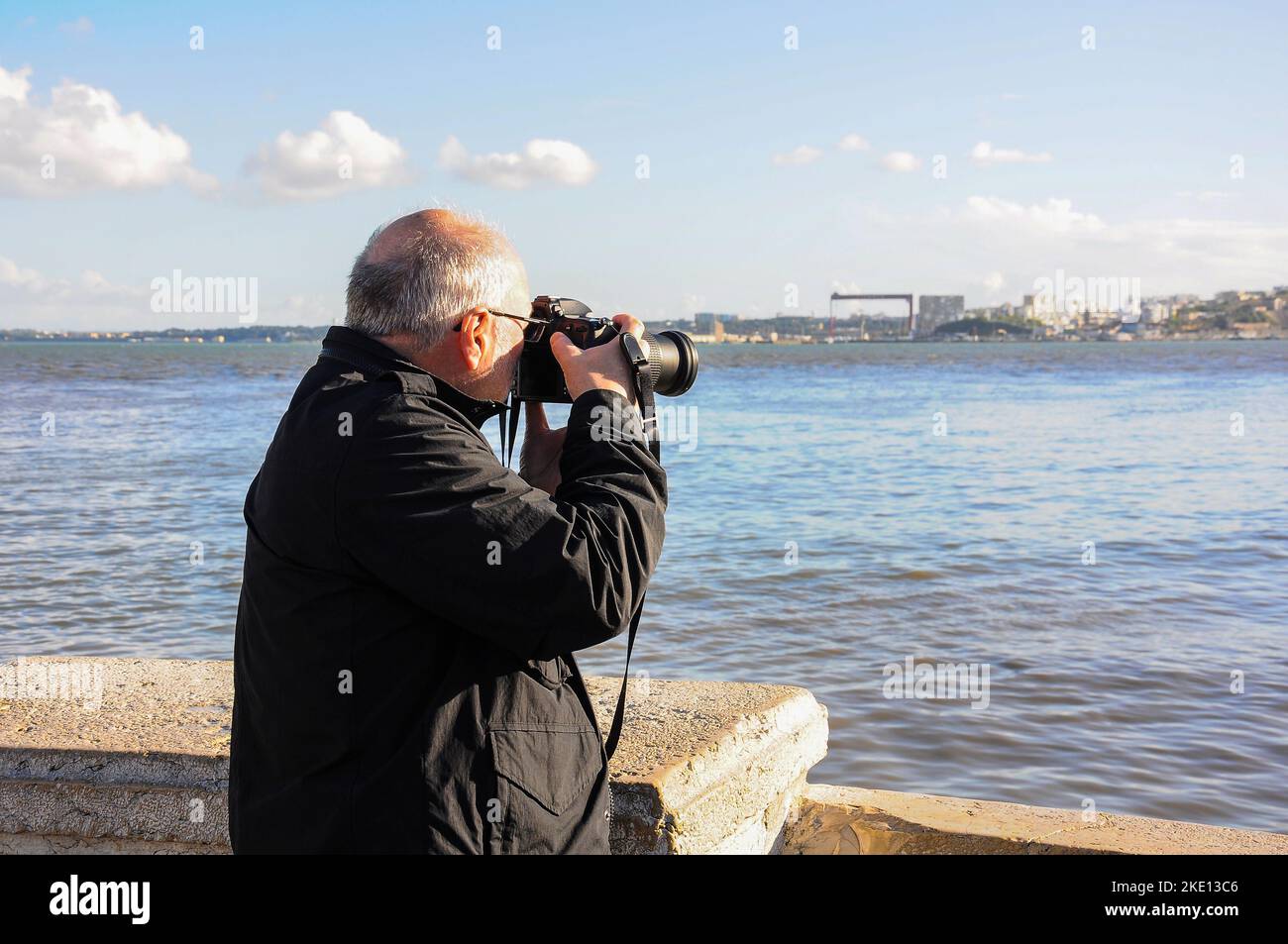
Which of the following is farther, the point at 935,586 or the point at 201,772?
the point at 935,586

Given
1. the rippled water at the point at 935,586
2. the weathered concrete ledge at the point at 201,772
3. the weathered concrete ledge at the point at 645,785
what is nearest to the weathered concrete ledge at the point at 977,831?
the weathered concrete ledge at the point at 645,785

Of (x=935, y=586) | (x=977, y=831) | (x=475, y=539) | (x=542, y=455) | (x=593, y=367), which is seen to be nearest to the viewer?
(x=475, y=539)

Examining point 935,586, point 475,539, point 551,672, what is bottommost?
point 935,586

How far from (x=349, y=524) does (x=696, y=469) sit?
14.8 meters

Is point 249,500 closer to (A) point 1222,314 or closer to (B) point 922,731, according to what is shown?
(B) point 922,731

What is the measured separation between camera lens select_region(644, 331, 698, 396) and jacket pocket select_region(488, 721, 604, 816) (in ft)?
2.21

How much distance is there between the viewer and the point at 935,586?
8547 millimetres

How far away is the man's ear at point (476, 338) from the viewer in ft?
5.90

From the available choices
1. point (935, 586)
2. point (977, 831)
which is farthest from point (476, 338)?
point (935, 586)

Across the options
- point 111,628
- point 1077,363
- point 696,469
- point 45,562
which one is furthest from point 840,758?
point 1077,363

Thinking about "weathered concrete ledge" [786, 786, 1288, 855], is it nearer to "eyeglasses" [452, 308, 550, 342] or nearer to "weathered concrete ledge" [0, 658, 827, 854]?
"weathered concrete ledge" [0, 658, 827, 854]

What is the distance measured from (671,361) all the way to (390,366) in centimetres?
A: 62

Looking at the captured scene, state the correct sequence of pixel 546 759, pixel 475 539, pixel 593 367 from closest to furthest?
1. pixel 475 539
2. pixel 546 759
3. pixel 593 367

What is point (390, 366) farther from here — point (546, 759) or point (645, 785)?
point (645, 785)
